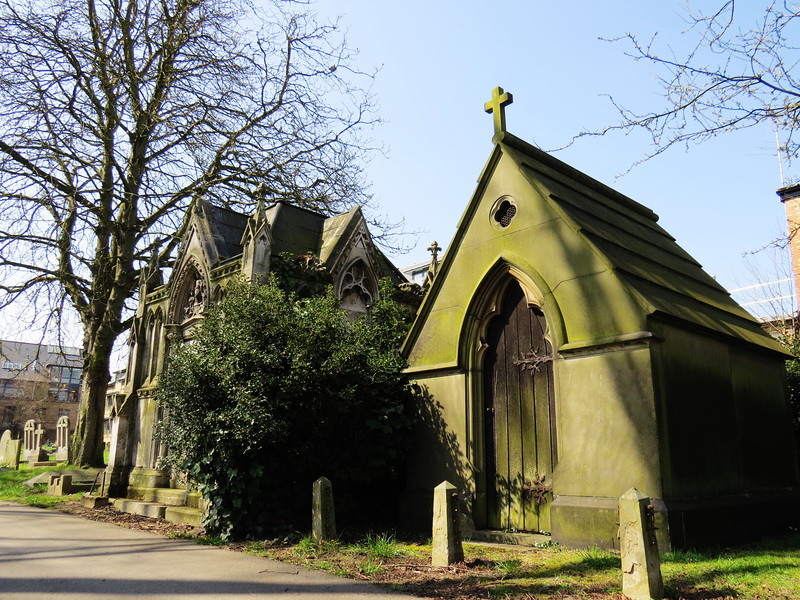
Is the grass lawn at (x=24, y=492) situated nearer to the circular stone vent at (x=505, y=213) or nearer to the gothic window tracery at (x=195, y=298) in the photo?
the gothic window tracery at (x=195, y=298)

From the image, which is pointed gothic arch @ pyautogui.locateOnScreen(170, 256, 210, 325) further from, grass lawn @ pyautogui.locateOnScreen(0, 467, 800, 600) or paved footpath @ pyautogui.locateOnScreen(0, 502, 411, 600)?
grass lawn @ pyautogui.locateOnScreen(0, 467, 800, 600)

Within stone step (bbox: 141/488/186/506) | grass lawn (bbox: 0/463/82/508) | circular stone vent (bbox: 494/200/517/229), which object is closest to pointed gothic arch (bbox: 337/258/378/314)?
circular stone vent (bbox: 494/200/517/229)

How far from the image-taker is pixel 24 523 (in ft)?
36.3

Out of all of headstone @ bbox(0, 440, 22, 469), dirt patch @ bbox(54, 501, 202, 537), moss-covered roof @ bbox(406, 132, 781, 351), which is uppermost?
moss-covered roof @ bbox(406, 132, 781, 351)

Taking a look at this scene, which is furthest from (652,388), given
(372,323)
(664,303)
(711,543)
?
(372,323)

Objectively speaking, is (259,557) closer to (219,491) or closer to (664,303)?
(219,491)

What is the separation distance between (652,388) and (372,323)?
19.4 ft

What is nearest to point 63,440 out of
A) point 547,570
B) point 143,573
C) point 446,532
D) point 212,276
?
point 212,276

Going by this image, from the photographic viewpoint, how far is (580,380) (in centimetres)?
788

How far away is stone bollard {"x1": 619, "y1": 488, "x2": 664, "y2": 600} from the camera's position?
5.10 metres

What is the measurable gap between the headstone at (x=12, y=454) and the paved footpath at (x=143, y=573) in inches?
823

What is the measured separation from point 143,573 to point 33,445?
1222 inches

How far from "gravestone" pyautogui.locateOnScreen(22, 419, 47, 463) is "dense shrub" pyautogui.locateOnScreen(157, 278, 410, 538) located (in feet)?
71.7

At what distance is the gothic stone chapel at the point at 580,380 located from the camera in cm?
734
